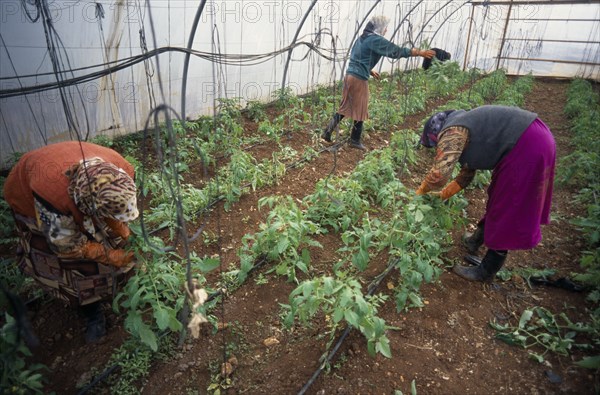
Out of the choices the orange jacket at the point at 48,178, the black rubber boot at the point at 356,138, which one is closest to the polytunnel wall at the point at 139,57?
the orange jacket at the point at 48,178

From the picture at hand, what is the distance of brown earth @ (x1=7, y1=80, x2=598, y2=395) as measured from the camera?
1.81 meters

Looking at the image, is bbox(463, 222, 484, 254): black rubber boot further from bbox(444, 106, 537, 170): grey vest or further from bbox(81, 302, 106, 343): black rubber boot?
bbox(81, 302, 106, 343): black rubber boot

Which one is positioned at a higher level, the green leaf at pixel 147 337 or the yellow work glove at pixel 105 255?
the yellow work glove at pixel 105 255

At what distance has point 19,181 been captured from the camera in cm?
175

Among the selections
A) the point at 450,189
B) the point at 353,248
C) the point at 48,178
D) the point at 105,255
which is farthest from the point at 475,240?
the point at 48,178

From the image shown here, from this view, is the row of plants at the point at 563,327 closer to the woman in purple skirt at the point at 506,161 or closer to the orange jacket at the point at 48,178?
the woman in purple skirt at the point at 506,161

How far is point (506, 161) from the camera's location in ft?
7.00

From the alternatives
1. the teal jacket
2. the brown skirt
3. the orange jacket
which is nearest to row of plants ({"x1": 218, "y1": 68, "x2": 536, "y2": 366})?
the orange jacket

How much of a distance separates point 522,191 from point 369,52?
2.67 meters

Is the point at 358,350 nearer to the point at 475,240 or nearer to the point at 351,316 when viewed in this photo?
the point at 351,316

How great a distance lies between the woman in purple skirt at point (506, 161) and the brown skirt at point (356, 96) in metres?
2.19

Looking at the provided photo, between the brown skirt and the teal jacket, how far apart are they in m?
0.07

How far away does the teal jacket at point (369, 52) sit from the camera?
13.5 ft

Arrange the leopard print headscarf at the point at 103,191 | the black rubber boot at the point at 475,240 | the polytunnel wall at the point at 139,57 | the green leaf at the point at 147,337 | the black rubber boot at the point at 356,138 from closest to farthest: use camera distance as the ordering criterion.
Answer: the leopard print headscarf at the point at 103,191, the green leaf at the point at 147,337, the black rubber boot at the point at 475,240, the polytunnel wall at the point at 139,57, the black rubber boot at the point at 356,138
